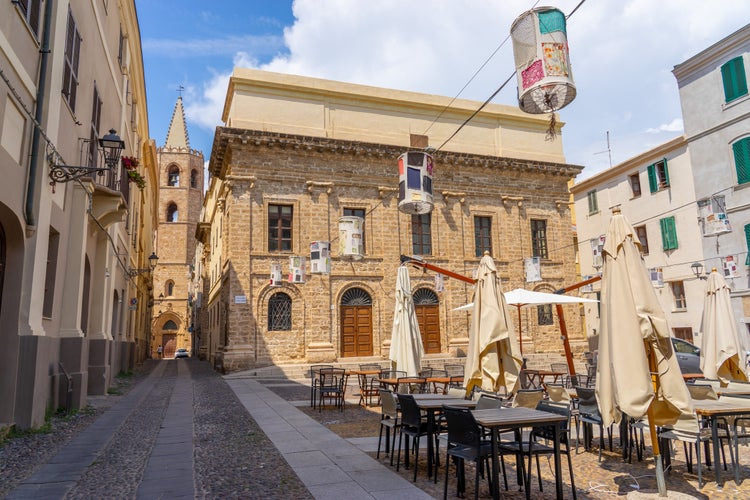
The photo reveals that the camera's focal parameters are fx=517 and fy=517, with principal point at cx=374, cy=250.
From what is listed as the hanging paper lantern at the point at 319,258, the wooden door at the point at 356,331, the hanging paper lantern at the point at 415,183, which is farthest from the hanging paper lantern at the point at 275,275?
the hanging paper lantern at the point at 415,183

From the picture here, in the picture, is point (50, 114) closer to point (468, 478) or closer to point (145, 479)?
point (145, 479)

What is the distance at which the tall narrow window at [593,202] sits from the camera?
29.1m

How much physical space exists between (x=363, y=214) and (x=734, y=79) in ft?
49.7

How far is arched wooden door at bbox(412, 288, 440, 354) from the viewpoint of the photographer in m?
22.8

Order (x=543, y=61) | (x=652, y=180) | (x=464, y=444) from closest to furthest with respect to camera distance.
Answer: (x=464, y=444) < (x=543, y=61) < (x=652, y=180)

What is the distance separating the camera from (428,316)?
2295 cm

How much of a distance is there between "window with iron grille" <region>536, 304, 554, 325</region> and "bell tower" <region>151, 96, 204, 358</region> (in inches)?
1456

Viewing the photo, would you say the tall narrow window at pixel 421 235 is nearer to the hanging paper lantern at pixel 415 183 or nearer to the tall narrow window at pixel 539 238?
the tall narrow window at pixel 539 238

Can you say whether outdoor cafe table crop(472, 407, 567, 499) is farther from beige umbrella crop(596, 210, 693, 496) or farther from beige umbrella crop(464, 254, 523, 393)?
beige umbrella crop(464, 254, 523, 393)

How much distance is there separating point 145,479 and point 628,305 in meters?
5.20

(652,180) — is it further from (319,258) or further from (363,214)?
(319,258)

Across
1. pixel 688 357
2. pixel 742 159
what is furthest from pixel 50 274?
pixel 742 159

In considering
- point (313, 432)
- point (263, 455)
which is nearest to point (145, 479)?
point (263, 455)

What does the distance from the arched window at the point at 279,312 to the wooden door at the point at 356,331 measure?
228 centimetres
